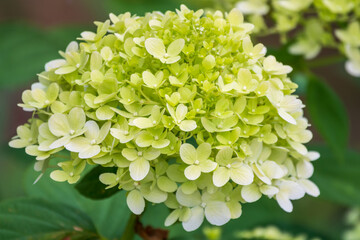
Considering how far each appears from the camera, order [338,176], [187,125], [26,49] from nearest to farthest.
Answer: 1. [187,125]
2. [338,176]
3. [26,49]

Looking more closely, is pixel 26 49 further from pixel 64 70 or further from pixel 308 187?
pixel 308 187

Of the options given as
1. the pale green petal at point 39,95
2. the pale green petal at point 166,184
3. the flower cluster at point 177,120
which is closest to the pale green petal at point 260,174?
the flower cluster at point 177,120

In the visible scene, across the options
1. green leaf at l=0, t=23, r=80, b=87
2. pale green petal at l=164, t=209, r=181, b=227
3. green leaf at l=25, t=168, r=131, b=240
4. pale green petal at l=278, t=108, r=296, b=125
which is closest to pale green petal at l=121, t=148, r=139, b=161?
pale green petal at l=164, t=209, r=181, b=227

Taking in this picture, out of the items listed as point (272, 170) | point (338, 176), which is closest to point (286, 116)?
point (272, 170)

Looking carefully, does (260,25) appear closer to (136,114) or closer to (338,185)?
(338,185)

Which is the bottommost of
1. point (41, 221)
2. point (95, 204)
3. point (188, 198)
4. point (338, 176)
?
point (338, 176)

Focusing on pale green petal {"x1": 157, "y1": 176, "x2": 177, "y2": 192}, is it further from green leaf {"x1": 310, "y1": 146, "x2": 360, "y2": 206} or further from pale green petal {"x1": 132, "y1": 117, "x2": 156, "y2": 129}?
green leaf {"x1": 310, "y1": 146, "x2": 360, "y2": 206}
